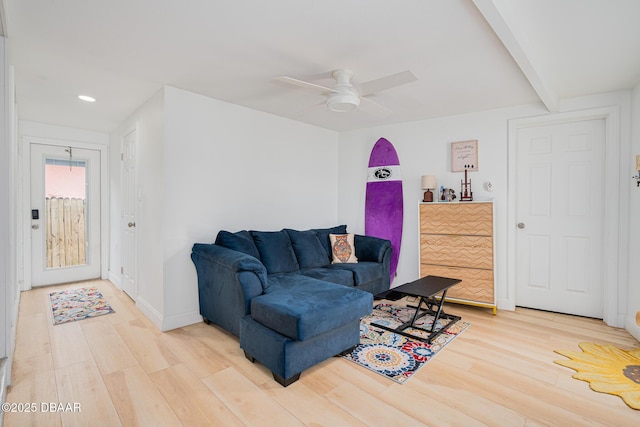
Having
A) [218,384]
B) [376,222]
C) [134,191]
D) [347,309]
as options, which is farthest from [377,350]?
[134,191]

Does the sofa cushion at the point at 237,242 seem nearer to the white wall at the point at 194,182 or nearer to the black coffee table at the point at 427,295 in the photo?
the white wall at the point at 194,182

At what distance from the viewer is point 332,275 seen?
3373mm

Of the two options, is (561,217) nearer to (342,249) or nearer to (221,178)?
(342,249)

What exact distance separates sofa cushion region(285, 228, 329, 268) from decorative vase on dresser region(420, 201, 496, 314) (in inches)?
49.4

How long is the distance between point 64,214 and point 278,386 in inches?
175

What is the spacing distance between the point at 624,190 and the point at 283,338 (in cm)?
355

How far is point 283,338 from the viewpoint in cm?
212

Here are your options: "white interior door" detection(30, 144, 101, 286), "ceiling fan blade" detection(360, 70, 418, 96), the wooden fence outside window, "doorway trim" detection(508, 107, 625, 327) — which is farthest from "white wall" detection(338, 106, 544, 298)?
the wooden fence outside window

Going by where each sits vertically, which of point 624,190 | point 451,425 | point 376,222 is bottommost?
point 451,425

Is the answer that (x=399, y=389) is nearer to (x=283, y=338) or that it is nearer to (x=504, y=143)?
(x=283, y=338)

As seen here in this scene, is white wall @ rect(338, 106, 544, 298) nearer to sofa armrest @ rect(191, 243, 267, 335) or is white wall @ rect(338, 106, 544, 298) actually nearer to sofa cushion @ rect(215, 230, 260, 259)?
sofa cushion @ rect(215, 230, 260, 259)

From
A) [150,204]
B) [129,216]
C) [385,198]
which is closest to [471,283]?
[385,198]

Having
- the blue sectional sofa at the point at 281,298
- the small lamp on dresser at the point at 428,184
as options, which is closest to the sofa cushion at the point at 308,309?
the blue sectional sofa at the point at 281,298

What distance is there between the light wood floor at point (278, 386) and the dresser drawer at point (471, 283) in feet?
1.79
